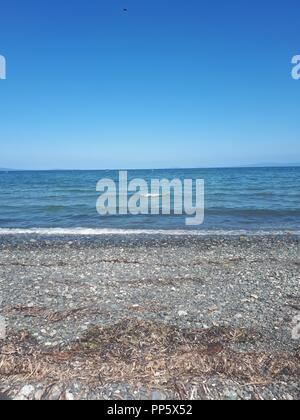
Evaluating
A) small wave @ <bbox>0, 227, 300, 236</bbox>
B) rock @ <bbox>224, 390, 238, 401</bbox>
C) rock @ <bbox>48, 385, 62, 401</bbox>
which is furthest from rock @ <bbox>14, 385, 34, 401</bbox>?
small wave @ <bbox>0, 227, 300, 236</bbox>

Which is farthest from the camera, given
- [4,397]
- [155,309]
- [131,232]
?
[131,232]

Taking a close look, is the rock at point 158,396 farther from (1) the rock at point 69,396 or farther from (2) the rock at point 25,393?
(2) the rock at point 25,393

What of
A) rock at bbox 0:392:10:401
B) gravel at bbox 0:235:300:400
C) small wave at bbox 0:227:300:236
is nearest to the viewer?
rock at bbox 0:392:10:401

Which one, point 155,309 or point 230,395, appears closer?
point 230,395

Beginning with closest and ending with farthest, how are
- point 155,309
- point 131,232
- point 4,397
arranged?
point 4,397, point 155,309, point 131,232

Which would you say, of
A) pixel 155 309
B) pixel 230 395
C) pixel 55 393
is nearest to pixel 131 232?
pixel 155 309

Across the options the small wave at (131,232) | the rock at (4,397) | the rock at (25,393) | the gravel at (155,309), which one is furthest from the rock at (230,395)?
the small wave at (131,232)

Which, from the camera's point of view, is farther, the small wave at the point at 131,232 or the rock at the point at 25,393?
the small wave at the point at 131,232

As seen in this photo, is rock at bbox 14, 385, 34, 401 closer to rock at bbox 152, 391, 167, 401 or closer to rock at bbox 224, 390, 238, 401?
rock at bbox 152, 391, 167, 401

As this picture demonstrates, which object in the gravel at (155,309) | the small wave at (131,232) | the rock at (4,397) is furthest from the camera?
the small wave at (131,232)

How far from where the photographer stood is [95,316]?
5.73 m

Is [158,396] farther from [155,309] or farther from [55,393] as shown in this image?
[155,309]
